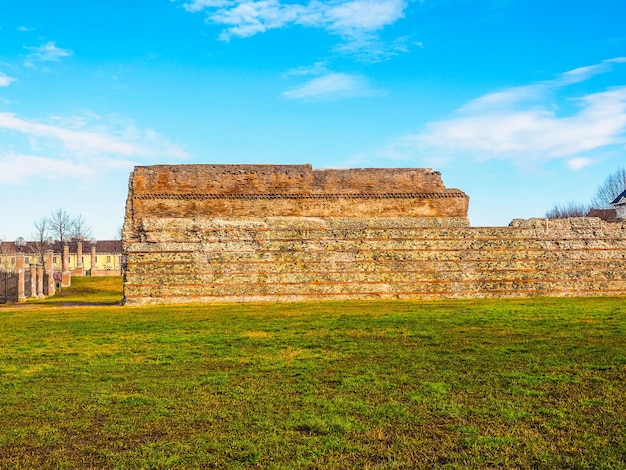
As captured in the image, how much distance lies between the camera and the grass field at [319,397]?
5.38m

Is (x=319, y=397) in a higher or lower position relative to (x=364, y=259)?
lower

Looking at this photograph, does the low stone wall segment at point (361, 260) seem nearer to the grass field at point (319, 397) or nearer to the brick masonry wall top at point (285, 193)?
the brick masonry wall top at point (285, 193)

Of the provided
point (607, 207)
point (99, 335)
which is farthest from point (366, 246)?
point (607, 207)

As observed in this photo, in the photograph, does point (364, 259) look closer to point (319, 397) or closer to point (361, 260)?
point (361, 260)

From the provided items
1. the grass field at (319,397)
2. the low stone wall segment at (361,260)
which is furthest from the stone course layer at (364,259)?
the grass field at (319,397)

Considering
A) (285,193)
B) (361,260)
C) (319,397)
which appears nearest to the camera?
(319,397)

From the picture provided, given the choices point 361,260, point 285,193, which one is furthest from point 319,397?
point 285,193

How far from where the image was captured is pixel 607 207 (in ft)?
248

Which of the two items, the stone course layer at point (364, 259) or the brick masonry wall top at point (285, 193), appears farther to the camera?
the brick masonry wall top at point (285, 193)

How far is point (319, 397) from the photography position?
287 inches

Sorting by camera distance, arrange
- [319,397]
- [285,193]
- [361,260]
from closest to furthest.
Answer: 1. [319,397]
2. [361,260]
3. [285,193]

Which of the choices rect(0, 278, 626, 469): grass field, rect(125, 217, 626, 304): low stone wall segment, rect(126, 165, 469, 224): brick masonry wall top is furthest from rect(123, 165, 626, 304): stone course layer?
rect(0, 278, 626, 469): grass field

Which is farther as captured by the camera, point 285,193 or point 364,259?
point 285,193

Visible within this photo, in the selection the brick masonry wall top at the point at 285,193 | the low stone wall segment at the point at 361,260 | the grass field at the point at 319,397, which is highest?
the brick masonry wall top at the point at 285,193
